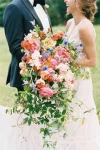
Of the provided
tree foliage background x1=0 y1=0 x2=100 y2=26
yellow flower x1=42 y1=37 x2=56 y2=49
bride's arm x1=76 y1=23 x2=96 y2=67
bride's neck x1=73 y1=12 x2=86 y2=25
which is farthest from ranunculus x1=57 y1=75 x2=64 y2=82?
tree foliage background x1=0 y1=0 x2=100 y2=26

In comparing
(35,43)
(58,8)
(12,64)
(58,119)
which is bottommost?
(58,8)

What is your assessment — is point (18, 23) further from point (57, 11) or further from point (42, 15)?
point (57, 11)

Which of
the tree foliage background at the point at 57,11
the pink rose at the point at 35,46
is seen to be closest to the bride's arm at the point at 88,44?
the pink rose at the point at 35,46

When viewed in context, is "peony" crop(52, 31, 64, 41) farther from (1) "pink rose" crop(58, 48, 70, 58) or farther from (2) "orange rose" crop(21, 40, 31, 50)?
(2) "orange rose" crop(21, 40, 31, 50)

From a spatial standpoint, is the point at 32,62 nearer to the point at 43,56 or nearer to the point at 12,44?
the point at 43,56

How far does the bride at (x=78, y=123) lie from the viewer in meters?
5.12

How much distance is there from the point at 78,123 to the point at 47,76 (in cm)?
113

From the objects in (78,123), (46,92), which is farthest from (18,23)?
(78,123)

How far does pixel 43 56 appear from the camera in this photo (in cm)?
458

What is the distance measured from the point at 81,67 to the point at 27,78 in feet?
2.40

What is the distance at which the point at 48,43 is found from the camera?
15.1 ft

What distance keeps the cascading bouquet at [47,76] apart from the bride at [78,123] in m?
0.51

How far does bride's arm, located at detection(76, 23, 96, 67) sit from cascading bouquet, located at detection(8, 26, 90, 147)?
1.34 ft

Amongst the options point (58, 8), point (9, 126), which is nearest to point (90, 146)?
point (9, 126)
